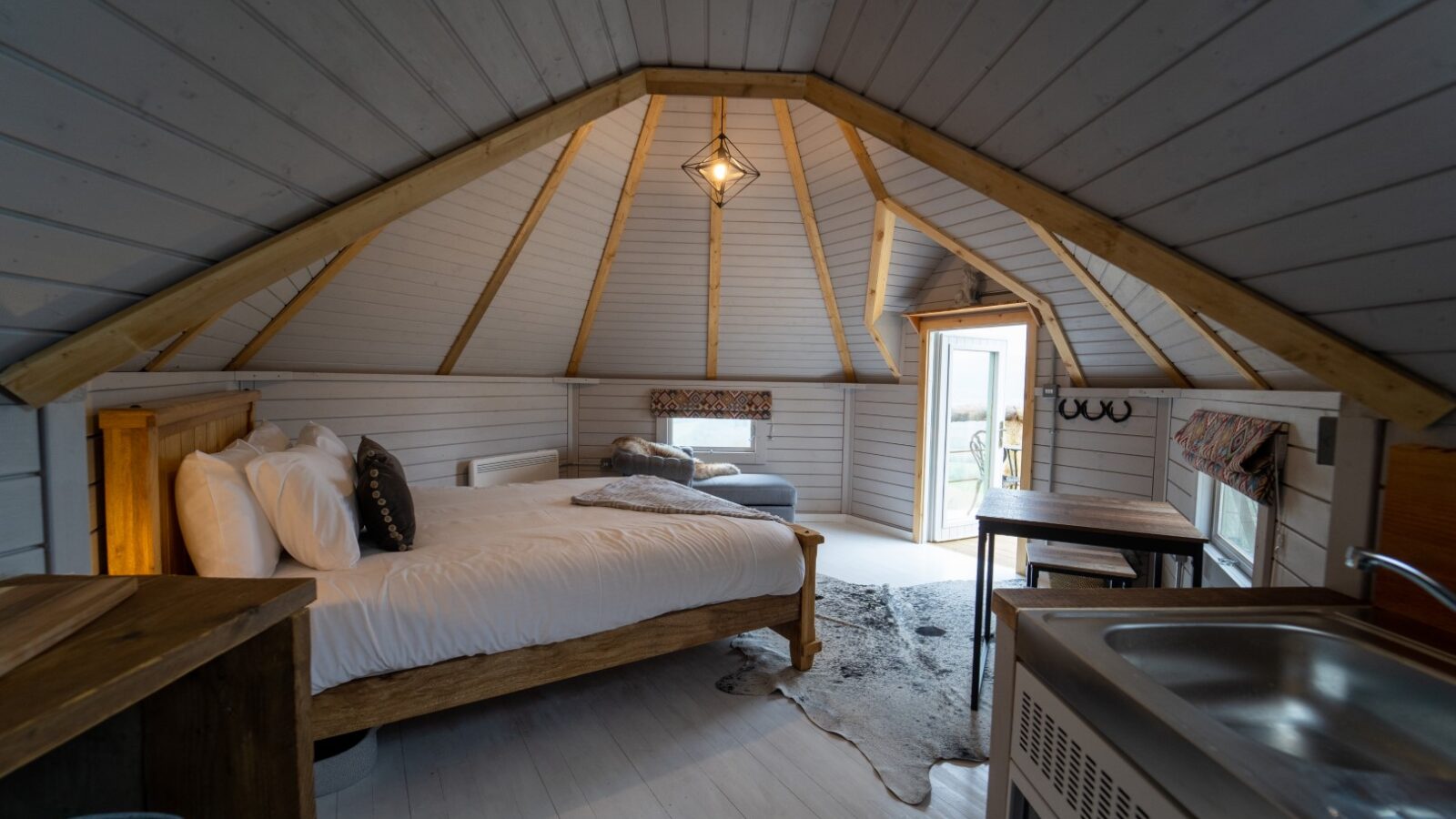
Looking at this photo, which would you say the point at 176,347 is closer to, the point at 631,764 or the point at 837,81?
the point at 631,764

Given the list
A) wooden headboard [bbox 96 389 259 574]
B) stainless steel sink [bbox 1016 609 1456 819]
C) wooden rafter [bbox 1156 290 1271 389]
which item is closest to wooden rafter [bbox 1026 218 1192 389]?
wooden rafter [bbox 1156 290 1271 389]

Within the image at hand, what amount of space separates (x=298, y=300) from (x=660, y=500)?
2146 mm

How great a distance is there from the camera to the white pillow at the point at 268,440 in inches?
95.8

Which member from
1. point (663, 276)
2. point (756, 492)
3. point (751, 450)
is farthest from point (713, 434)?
point (663, 276)

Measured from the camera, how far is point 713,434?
557 centimetres

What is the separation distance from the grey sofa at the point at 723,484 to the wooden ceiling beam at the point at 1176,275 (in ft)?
10.4

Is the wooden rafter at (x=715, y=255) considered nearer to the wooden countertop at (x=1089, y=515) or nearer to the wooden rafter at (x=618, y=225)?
the wooden rafter at (x=618, y=225)

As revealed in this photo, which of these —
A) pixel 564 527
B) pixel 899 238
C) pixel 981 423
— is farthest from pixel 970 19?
pixel 981 423

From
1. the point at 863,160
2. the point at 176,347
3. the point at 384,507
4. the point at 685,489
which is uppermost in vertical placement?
the point at 863,160

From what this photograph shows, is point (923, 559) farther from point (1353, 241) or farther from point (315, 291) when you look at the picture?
point (315, 291)

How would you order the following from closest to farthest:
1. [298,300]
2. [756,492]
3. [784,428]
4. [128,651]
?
[128,651] < [298,300] < [756,492] < [784,428]

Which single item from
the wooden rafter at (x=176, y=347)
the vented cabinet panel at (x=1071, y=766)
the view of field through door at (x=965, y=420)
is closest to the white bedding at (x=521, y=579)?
the wooden rafter at (x=176, y=347)

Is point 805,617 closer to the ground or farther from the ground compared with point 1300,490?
closer to the ground

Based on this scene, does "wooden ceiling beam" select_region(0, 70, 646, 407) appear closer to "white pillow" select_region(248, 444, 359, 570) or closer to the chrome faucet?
"white pillow" select_region(248, 444, 359, 570)
